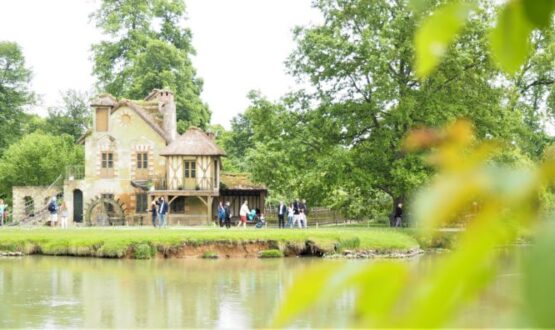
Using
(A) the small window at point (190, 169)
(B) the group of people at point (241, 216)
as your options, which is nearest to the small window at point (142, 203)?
(A) the small window at point (190, 169)

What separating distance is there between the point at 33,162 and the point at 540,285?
165 feet

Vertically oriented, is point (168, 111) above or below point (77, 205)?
above

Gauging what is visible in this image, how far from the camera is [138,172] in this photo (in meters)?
40.6

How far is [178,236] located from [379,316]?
24.7 m

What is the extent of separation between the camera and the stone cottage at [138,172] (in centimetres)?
3884

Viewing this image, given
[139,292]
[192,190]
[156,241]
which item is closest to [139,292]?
[139,292]

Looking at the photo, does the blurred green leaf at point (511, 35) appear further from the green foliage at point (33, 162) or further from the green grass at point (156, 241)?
the green foliage at point (33, 162)

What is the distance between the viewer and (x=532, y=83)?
37.0 meters

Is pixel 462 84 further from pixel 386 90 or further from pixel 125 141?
pixel 125 141

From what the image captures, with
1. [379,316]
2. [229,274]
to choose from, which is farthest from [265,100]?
[379,316]

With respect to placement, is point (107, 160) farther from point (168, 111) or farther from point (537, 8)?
point (537, 8)

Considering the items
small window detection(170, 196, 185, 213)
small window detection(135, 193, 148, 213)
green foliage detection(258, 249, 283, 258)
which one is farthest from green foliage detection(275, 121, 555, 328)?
small window detection(135, 193, 148, 213)

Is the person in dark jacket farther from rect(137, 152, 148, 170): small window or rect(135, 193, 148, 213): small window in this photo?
rect(137, 152, 148, 170): small window

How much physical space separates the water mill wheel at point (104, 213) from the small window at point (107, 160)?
6.18ft
